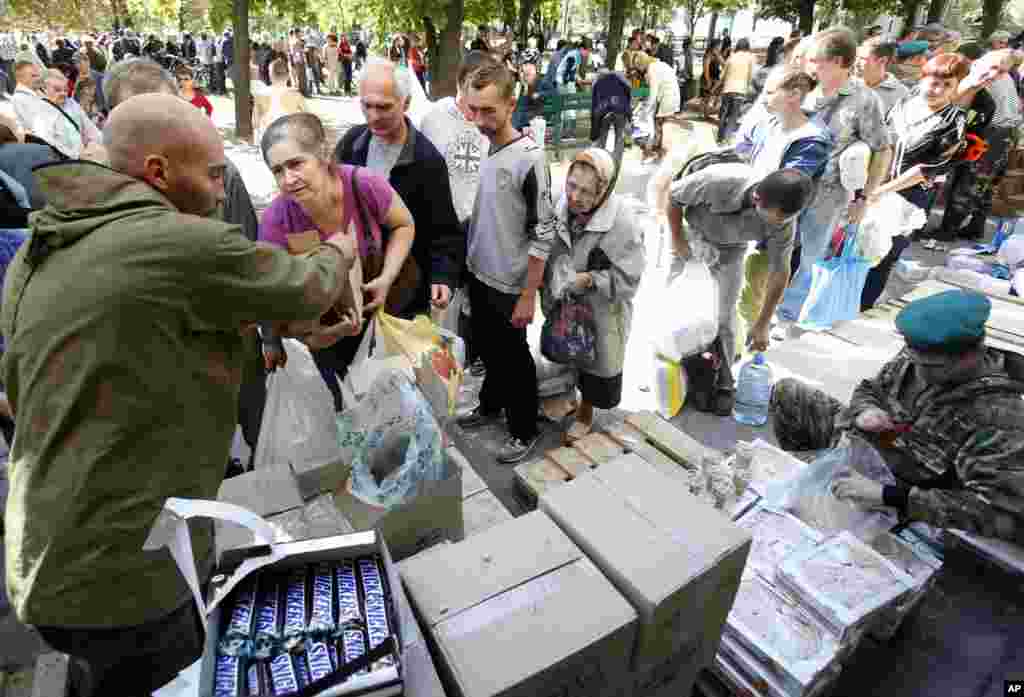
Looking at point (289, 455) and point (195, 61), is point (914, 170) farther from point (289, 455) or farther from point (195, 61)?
point (195, 61)

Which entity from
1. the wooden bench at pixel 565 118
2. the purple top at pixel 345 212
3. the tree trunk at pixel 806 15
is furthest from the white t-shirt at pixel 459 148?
the tree trunk at pixel 806 15

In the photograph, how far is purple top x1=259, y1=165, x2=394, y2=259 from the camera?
6.95ft

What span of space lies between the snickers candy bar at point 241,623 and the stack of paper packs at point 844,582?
5.29ft

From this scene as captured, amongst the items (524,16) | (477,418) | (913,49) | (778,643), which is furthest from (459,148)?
(524,16)

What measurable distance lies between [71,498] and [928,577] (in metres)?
2.57

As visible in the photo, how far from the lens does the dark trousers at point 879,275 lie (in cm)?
471

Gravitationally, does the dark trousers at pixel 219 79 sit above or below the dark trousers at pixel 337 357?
above

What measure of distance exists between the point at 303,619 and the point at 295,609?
0.11 feet

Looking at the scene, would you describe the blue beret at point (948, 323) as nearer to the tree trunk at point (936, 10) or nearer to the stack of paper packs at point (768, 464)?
the stack of paper packs at point (768, 464)

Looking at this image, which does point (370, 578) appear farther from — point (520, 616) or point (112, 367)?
point (112, 367)

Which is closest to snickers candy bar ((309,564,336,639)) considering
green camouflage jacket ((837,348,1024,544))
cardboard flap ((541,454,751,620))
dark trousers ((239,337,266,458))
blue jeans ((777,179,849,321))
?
cardboard flap ((541,454,751,620))

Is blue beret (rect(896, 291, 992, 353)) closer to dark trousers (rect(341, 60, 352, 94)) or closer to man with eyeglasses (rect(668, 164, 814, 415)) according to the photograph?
man with eyeglasses (rect(668, 164, 814, 415))

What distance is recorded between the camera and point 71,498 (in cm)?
121

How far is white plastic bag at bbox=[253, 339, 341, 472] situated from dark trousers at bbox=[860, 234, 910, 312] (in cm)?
445
